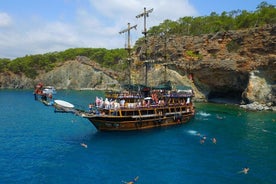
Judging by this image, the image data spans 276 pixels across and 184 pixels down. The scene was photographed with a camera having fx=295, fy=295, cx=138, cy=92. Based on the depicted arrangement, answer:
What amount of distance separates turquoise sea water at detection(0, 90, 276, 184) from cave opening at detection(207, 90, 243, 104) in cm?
3776

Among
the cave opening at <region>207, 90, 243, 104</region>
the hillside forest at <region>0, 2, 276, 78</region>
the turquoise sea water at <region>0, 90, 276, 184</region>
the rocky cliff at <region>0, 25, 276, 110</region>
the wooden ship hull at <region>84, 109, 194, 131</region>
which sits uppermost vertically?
the hillside forest at <region>0, 2, 276, 78</region>

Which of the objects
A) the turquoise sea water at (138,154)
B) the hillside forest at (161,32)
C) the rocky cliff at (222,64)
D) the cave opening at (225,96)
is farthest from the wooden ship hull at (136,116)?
the hillside forest at (161,32)

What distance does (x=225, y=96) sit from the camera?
92875mm

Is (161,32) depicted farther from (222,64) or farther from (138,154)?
(138,154)

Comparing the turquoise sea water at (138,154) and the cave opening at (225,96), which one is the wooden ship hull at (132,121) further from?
the cave opening at (225,96)

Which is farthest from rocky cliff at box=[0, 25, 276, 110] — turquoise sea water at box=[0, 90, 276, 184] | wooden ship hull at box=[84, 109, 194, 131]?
turquoise sea water at box=[0, 90, 276, 184]

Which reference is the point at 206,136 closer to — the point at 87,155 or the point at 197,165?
the point at 197,165

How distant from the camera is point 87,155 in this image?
106 feet

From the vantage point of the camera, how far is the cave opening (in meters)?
88.3

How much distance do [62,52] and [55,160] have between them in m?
160

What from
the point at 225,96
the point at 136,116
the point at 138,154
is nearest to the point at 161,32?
the point at 225,96

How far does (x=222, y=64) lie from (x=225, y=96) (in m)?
17.6

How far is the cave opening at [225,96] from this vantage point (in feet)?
290

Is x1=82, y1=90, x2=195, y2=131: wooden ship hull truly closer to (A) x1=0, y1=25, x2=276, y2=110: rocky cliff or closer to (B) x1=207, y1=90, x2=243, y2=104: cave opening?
(A) x1=0, y1=25, x2=276, y2=110: rocky cliff
